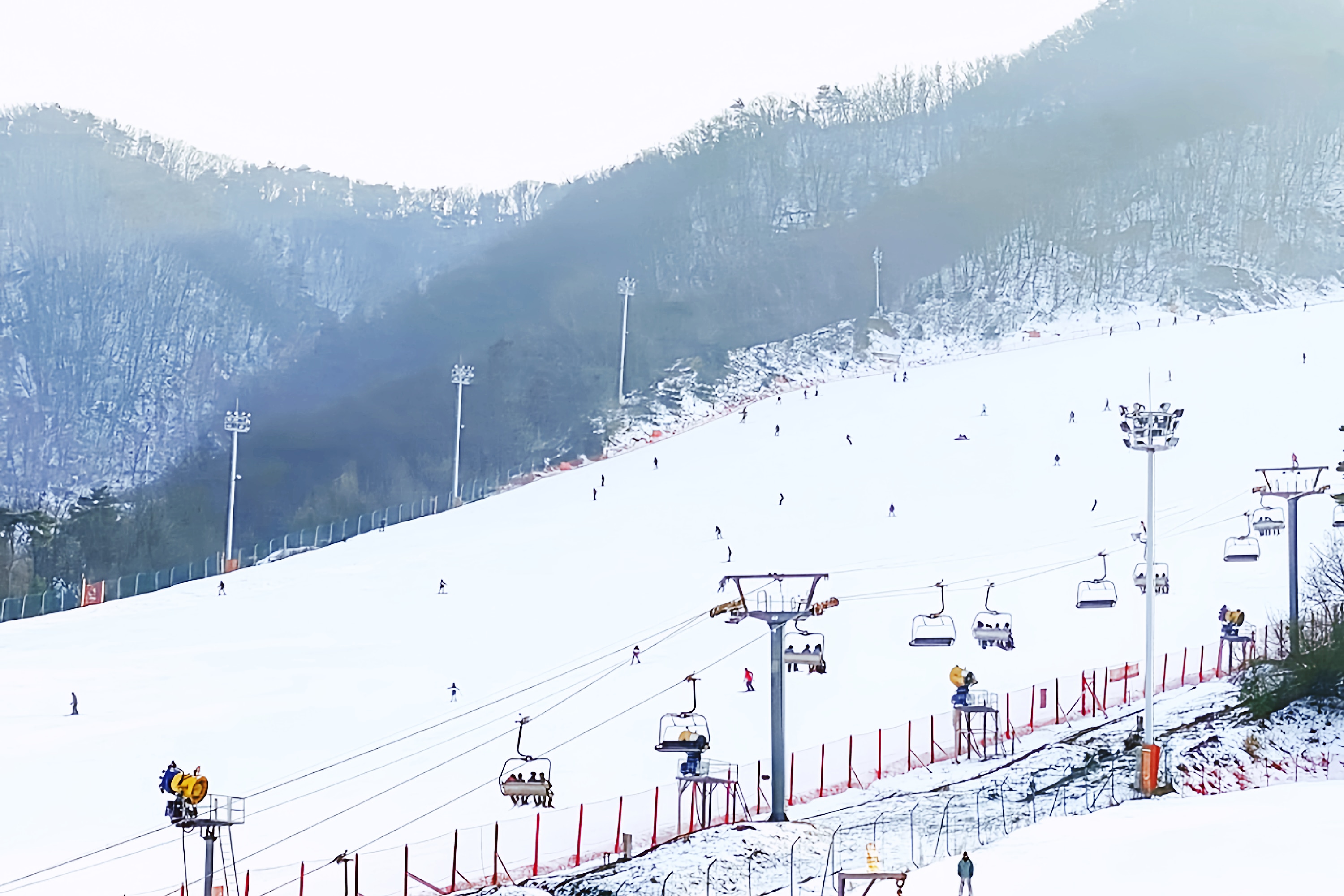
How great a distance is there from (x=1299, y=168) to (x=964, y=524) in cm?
9423

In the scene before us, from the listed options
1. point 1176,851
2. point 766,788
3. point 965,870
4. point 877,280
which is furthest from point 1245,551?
point 877,280

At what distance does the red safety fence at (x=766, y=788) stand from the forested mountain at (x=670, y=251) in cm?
6830

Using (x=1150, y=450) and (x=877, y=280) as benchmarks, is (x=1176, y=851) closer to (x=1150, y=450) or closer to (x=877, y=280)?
(x=1150, y=450)

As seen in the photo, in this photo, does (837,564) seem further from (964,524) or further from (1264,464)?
(1264,464)

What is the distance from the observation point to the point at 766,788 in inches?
982

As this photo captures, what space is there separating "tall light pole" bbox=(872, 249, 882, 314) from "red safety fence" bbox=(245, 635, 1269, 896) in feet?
269

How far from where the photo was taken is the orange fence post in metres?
20.1

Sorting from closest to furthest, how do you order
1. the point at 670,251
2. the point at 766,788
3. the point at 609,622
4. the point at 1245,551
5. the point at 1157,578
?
the point at 766,788, the point at 1245,551, the point at 1157,578, the point at 609,622, the point at 670,251

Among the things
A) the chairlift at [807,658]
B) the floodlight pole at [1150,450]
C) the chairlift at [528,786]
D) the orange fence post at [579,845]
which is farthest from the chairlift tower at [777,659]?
the floodlight pole at [1150,450]

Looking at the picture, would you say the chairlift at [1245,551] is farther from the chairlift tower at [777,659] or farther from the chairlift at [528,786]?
the chairlift at [528,786]

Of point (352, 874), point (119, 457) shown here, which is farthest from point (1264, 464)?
point (119, 457)

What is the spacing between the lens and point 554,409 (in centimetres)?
11325

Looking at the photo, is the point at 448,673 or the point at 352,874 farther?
the point at 448,673

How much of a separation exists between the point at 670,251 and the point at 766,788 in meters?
111
